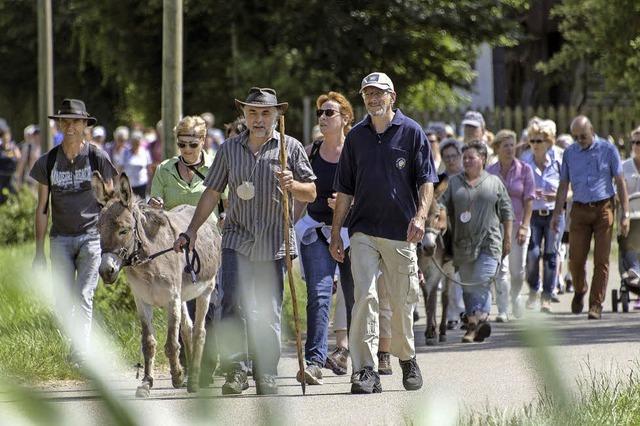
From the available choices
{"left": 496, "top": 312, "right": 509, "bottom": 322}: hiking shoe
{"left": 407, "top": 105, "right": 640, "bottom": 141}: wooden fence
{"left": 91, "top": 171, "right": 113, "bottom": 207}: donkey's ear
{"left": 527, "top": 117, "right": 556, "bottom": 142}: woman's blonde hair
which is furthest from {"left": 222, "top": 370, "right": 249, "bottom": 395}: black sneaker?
{"left": 407, "top": 105, "right": 640, "bottom": 141}: wooden fence

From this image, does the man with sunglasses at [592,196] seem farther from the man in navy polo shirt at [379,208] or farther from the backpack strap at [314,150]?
the man in navy polo shirt at [379,208]

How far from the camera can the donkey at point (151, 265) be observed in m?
8.99

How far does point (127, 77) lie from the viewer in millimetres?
33969

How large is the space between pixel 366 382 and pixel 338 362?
1.47 metres

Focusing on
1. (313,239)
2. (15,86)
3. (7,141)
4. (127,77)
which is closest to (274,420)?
(313,239)

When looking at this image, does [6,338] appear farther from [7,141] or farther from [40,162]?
[7,141]

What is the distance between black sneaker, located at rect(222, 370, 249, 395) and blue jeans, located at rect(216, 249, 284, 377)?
6.2 inches

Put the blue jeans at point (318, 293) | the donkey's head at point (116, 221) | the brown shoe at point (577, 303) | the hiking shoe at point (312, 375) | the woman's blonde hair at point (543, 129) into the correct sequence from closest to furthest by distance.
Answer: the donkey's head at point (116, 221), the hiking shoe at point (312, 375), the blue jeans at point (318, 293), the brown shoe at point (577, 303), the woman's blonde hair at point (543, 129)

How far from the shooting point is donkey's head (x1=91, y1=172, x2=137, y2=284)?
8.93 metres

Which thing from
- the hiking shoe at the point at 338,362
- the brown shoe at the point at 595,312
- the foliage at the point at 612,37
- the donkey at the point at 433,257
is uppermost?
the foliage at the point at 612,37

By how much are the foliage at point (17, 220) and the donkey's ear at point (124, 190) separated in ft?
40.5

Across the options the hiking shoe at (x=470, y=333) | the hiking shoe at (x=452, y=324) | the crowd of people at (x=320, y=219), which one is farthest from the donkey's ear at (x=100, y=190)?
the hiking shoe at (x=452, y=324)

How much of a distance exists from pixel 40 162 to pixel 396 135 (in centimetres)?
254

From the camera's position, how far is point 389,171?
9.19 m
